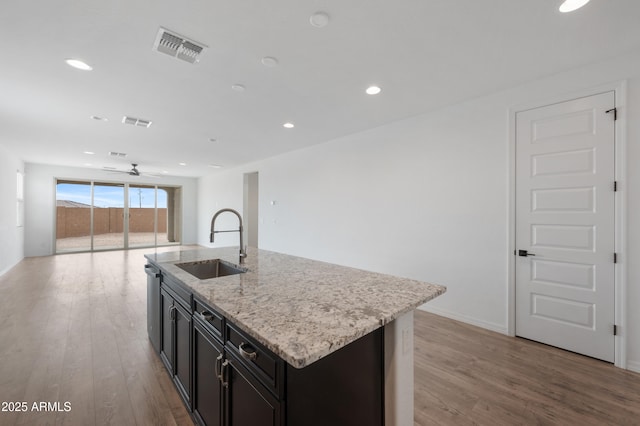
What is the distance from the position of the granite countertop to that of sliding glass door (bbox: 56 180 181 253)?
8723 mm

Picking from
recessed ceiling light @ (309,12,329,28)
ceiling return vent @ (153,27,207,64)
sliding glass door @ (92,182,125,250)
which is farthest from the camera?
sliding glass door @ (92,182,125,250)

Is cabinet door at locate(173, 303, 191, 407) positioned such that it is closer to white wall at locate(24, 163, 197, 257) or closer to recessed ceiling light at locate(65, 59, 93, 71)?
recessed ceiling light at locate(65, 59, 93, 71)

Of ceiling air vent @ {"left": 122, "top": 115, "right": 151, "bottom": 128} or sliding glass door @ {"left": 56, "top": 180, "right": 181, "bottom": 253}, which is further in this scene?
sliding glass door @ {"left": 56, "top": 180, "right": 181, "bottom": 253}

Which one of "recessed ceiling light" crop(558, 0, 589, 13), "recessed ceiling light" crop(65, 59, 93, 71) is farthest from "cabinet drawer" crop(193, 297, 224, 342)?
"recessed ceiling light" crop(558, 0, 589, 13)

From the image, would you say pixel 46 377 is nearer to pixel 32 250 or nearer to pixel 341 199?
pixel 341 199

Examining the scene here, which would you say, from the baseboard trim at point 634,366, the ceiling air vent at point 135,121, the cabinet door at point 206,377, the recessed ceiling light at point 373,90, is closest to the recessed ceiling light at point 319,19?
the recessed ceiling light at point 373,90

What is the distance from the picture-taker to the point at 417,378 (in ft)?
7.06

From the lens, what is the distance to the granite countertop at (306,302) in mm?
921

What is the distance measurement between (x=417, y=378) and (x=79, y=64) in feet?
13.1

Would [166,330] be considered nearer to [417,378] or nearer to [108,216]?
[417,378]

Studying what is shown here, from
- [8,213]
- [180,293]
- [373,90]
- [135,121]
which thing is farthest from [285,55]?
[8,213]

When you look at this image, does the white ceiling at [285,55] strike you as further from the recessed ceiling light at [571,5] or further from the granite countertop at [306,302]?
the granite countertop at [306,302]

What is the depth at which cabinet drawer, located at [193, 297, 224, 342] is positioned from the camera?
4.41 ft

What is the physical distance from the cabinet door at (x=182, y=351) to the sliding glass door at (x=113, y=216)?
879cm
